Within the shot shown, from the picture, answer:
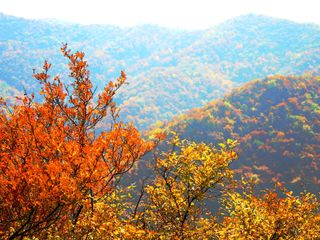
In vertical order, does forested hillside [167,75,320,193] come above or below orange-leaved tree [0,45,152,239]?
above

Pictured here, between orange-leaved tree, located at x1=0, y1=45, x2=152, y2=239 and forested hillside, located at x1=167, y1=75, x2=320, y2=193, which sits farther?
forested hillside, located at x1=167, y1=75, x2=320, y2=193

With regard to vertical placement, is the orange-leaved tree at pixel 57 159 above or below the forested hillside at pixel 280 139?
below

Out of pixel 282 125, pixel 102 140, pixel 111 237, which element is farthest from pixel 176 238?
pixel 282 125

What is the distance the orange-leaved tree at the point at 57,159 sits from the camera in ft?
33.0

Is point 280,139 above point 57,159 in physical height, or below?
above

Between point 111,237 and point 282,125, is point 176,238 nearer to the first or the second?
point 111,237

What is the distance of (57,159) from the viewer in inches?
490

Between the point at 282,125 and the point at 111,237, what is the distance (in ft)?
602

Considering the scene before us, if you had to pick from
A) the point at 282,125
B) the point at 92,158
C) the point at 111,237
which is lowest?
the point at 111,237

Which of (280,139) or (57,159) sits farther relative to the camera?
(280,139)

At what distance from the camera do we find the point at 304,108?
613 ft

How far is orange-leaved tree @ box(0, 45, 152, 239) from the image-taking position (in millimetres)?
10055

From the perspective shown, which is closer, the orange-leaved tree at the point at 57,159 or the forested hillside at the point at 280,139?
the orange-leaved tree at the point at 57,159

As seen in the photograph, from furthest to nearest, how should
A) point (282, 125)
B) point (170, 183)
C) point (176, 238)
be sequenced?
point (282, 125), point (170, 183), point (176, 238)
